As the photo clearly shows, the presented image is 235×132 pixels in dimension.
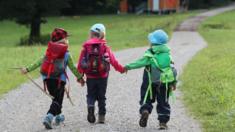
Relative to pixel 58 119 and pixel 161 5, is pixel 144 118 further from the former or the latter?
pixel 161 5

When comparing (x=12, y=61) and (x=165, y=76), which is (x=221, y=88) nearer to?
(x=165, y=76)

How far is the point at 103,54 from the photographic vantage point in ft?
30.3

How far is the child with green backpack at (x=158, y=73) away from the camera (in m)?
9.16

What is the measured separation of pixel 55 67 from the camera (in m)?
9.29

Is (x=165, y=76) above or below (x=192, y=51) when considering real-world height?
above

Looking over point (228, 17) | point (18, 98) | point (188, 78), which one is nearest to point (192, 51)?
point (188, 78)

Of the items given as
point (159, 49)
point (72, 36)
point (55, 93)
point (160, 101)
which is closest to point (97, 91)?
point (55, 93)

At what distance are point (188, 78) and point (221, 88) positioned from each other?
9.98 feet

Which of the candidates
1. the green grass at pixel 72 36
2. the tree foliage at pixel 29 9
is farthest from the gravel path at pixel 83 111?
the tree foliage at pixel 29 9

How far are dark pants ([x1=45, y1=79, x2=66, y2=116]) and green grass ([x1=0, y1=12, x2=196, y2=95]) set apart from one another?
4025 millimetres

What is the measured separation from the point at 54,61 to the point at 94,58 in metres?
0.62

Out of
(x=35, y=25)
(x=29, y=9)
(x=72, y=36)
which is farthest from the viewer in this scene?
(x=72, y=36)

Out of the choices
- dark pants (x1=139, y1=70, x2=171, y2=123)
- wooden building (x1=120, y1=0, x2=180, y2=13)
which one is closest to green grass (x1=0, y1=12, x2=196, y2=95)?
dark pants (x1=139, y1=70, x2=171, y2=123)

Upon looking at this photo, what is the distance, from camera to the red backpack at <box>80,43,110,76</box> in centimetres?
919
